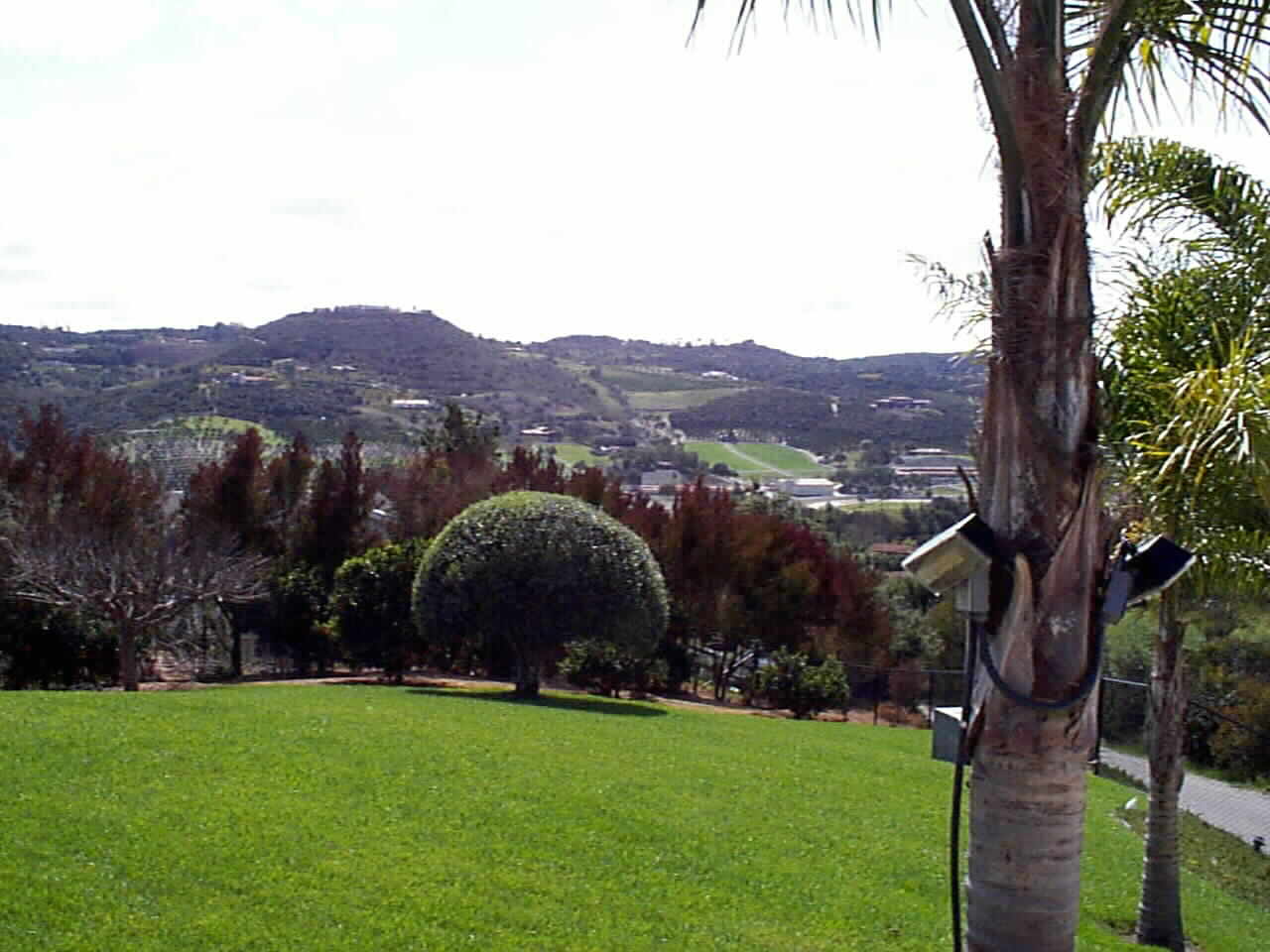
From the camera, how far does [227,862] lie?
21.9ft

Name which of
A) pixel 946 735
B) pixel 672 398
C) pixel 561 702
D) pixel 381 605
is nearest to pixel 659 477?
pixel 672 398

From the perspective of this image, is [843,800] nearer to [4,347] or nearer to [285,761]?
[285,761]

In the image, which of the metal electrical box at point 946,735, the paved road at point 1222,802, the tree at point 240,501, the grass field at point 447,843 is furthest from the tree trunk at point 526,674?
the metal electrical box at point 946,735

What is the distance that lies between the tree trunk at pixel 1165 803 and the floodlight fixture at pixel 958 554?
5.37m

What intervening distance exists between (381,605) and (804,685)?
26.3ft

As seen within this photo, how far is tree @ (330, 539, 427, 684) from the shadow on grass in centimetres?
210

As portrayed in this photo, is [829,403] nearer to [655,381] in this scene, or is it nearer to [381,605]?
[655,381]

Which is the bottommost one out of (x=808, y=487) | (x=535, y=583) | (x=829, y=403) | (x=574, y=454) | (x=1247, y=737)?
(x=808, y=487)

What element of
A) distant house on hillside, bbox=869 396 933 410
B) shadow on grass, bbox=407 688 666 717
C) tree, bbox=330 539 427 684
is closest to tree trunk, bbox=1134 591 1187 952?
shadow on grass, bbox=407 688 666 717

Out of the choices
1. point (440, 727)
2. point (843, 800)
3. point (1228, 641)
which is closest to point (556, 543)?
point (440, 727)

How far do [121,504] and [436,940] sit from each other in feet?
74.1

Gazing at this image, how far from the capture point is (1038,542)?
11.4 feet

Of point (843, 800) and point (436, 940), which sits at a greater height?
point (436, 940)

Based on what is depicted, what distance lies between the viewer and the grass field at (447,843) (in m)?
6.10
